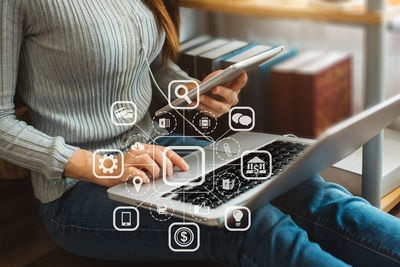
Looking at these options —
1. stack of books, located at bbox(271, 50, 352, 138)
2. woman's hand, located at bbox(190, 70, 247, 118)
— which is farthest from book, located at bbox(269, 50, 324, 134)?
woman's hand, located at bbox(190, 70, 247, 118)

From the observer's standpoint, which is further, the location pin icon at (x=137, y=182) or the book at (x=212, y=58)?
the book at (x=212, y=58)

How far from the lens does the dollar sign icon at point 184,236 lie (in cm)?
67

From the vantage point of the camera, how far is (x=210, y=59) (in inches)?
34.3

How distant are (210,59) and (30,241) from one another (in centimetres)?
42

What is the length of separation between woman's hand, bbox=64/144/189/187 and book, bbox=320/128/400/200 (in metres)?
0.30

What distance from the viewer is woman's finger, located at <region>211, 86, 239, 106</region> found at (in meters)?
0.74

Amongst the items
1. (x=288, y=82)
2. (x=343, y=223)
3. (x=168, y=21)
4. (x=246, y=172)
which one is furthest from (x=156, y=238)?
(x=288, y=82)

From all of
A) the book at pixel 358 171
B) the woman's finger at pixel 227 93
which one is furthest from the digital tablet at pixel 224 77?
the book at pixel 358 171

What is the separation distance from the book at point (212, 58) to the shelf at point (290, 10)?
0.10 m

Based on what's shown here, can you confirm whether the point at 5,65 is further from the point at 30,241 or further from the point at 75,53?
the point at 30,241

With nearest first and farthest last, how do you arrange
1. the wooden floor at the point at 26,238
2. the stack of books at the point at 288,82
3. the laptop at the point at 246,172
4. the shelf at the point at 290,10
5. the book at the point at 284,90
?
the laptop at the point at 246,172
the wooden floor at the point at 26,238
the stack of books at the point at 288,82
the shelf at the point at 290,10
the book at the point at 284,90

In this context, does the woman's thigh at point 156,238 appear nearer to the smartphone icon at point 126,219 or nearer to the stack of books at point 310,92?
the smartphone icon at point 126,219

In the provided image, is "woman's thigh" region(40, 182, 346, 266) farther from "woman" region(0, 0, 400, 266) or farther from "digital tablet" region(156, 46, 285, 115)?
"digital tablet" region(156, 46, 285, 115)

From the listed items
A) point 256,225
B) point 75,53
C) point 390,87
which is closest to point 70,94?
point 75,53
